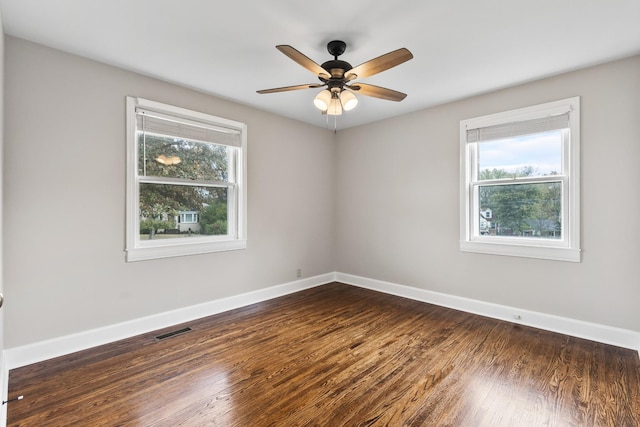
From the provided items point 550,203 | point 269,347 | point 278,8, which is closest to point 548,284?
point 550,203

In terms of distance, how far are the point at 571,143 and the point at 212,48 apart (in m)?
3.52

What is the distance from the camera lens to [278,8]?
6.91ft

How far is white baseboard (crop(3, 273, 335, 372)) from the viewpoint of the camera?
246 cm

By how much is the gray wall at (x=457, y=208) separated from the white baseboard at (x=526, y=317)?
63 mm

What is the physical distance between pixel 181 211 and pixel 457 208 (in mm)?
3339

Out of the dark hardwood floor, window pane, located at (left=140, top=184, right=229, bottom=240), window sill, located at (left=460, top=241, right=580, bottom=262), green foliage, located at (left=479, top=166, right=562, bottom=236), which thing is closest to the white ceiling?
green foliage, located at (left=479, top=166, right=562, bottom=236)

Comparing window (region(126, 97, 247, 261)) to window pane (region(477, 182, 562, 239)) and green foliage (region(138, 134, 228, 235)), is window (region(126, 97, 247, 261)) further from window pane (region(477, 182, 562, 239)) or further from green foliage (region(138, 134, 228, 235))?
window pane (region(477, 182, 562, 239))

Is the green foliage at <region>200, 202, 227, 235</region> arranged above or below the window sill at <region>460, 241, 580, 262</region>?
above

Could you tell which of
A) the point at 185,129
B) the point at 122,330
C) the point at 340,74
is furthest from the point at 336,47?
the point at 122,330

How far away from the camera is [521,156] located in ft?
11.2

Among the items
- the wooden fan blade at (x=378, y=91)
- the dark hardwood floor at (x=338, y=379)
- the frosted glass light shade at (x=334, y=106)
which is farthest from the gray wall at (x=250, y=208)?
the frosted glass light shade at (x=334, y=106)

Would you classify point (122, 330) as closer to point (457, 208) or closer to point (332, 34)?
point (332, 34)

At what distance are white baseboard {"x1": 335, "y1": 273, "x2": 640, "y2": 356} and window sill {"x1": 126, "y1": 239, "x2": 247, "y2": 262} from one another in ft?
7.26

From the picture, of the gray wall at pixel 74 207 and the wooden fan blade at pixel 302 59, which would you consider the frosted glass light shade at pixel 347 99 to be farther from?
the gray wall at pixel 74 207
